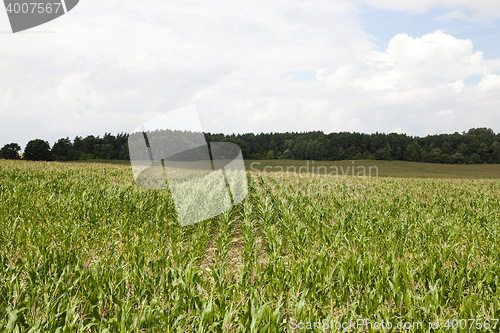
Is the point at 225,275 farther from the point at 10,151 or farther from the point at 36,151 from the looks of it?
the point at 10,151

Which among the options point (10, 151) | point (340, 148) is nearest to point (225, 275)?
point (10, 151)

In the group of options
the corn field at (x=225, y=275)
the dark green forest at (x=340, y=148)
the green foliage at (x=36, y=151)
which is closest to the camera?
the corn field at (x=225, y=275)

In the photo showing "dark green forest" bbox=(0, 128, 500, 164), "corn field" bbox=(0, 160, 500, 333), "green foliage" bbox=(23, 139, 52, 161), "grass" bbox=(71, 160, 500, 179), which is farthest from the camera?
"dark green forest" bbox=(0, 128, 500, 164)

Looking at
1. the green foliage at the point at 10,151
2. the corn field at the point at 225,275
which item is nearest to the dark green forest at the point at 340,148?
the green foliage at the point at 10,151

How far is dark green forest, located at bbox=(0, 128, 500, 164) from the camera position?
66250 mm

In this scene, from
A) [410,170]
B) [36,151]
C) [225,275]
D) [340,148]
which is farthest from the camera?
[340,148]

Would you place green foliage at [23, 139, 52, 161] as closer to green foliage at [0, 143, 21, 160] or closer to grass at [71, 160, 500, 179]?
green foliage at [0, 143, 21, 160]

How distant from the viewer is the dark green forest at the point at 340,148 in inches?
2608

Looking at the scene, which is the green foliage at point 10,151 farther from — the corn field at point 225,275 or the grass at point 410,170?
the corn field at point 225,275

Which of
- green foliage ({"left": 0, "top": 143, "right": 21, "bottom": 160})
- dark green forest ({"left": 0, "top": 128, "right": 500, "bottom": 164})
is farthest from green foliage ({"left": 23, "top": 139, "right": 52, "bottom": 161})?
green foliage ({"left": 0, "top": 143, "right": 21, "bottom": 160})

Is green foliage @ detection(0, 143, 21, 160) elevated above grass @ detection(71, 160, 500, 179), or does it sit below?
above

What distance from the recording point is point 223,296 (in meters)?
3.42

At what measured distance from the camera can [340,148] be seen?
279 feet

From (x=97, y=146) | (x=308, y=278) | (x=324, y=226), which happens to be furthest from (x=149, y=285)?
(x=97, y=146)
